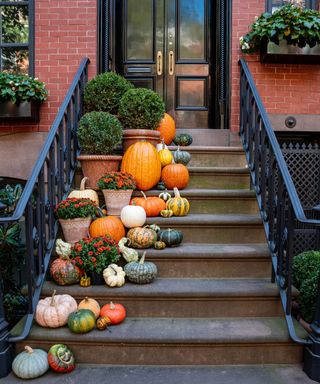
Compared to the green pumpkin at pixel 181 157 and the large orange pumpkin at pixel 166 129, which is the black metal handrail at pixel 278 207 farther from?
the large orange pumpkin at pixel 166 129

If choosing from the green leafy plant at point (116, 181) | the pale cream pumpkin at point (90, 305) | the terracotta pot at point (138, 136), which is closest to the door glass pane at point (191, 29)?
the terracotta pot at point (138, 136)

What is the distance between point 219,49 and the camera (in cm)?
554

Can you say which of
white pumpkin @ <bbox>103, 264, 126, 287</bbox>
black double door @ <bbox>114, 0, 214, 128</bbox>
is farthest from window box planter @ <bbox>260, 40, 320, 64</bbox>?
white pumpkin @ <bbox>103, 264, 126, 287</bbox>

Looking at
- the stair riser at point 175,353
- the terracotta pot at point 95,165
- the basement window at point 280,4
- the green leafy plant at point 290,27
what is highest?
the basement window at point 280,4

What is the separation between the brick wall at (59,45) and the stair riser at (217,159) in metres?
1.73

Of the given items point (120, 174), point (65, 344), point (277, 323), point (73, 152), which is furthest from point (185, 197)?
point (65, 344)

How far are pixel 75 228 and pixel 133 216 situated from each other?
0.52m

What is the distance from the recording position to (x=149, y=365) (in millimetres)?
2916

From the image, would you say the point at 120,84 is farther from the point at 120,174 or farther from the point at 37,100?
the point at 120,174

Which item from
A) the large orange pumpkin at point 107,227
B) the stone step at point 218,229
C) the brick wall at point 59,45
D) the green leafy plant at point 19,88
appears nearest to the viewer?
the large orange pumpkin at point 107,227

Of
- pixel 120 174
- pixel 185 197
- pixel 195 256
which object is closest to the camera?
pixel 195 256

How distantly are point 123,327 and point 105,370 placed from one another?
318 millimetres

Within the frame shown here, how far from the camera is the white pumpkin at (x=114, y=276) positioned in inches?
128

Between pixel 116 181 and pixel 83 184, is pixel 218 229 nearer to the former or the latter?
pixel 116 181
